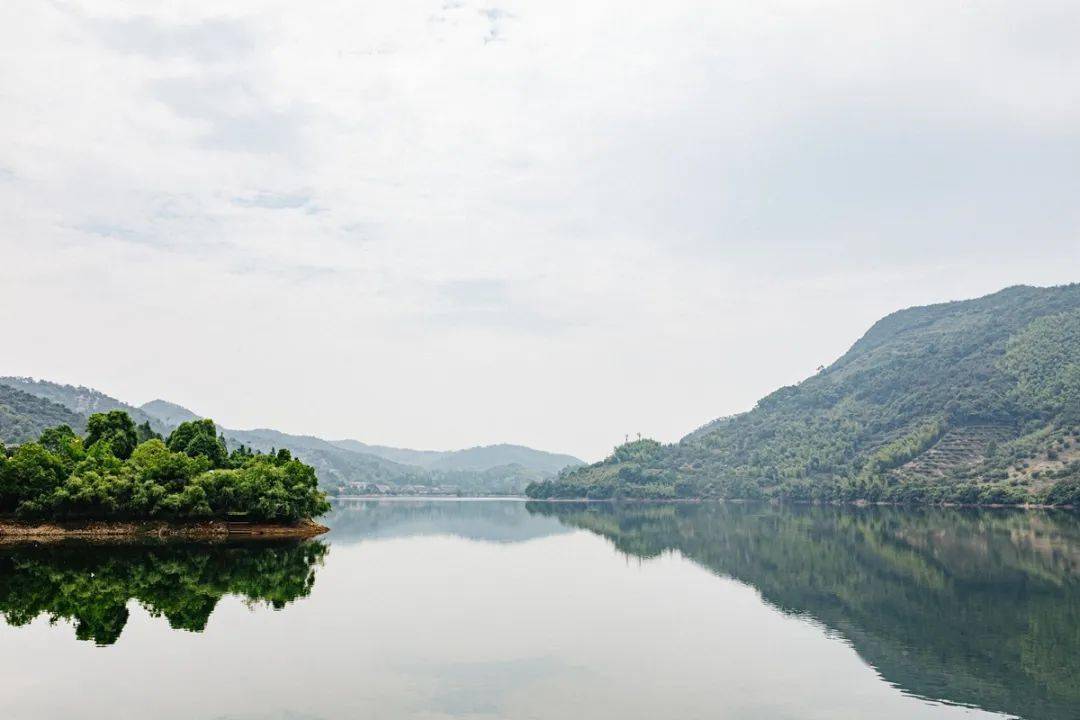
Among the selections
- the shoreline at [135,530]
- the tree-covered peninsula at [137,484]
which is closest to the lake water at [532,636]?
the shoreline at [135,530]

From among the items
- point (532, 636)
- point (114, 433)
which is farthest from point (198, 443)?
point (532, 636)

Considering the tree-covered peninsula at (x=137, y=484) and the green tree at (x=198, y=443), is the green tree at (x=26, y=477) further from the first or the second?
the green tree at (x=198, y=443)

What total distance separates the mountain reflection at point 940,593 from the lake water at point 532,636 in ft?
0.65

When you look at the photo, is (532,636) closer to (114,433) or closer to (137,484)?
(137,484)

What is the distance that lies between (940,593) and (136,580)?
49.1 meters

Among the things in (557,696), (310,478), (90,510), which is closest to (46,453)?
(90,510)

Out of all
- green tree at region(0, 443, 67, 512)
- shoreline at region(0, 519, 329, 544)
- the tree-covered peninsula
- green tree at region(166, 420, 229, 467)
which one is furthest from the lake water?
green tree at region(166, 420, 229, 467)

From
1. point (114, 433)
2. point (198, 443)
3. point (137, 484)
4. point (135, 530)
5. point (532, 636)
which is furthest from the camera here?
point (198, 443)

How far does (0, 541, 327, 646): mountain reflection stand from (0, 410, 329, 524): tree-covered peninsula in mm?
7748

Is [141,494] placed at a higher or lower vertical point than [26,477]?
lower

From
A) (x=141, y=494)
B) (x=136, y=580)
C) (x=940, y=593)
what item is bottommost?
(x=940, y=593)

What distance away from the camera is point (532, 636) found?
36.8 meters

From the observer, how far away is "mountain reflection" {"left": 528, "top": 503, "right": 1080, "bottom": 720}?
97.1ft

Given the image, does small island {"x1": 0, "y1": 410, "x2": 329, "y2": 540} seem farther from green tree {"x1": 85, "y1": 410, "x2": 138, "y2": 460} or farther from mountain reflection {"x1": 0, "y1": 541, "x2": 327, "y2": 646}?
mountain reflection {"x1": 0, "y1": 541, "x2": 327, "y2": 646}
